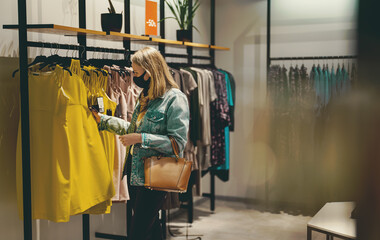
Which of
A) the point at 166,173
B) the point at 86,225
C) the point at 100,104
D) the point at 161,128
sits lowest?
the point at 86,225

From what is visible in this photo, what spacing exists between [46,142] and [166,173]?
2.58 ft

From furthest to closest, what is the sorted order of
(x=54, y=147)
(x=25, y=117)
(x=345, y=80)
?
(x=345, y=80), (x=54, y=147), (x=25, y=117)

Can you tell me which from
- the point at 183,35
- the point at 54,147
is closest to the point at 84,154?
the point at 54,147

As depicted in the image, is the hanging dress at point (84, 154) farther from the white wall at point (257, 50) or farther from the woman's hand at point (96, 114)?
the white wall at point (257, 50)

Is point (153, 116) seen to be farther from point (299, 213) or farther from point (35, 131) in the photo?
point (299, 213)

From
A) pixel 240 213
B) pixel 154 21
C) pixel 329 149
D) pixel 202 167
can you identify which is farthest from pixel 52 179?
pixel 329 149

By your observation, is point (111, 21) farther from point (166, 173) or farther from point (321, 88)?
point (321, 88)

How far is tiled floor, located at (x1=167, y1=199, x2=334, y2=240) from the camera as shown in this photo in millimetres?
4277

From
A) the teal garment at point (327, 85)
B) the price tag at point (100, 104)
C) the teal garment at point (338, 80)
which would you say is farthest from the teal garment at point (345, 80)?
the price tag at point (100, 104)

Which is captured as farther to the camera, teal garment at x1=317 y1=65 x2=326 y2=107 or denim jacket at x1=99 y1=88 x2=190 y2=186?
teal garment at x1=317 y1=65 x2=326 y2=107

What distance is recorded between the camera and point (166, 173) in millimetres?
2512

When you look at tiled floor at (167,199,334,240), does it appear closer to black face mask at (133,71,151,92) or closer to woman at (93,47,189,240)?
woman at (93,47,189,240)

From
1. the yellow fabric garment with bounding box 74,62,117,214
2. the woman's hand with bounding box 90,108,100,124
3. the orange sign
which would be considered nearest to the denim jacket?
the woman's hand with bounding box 90,108,100,124

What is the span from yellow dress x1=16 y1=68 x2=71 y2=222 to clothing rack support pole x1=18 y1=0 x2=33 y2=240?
0.30 feet
